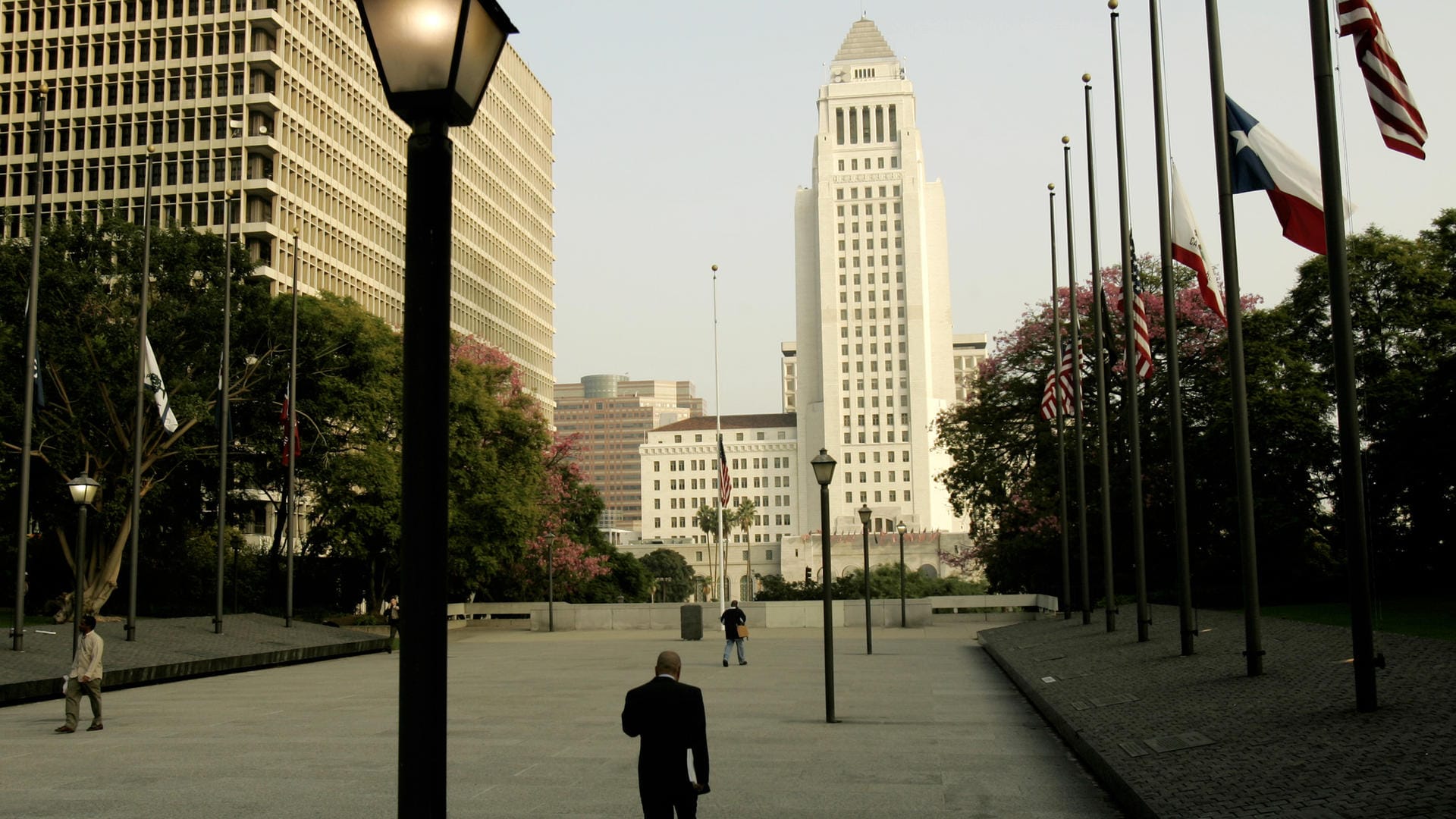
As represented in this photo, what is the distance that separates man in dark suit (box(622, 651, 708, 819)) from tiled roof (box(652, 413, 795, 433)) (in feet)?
600

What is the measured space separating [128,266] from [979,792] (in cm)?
3841

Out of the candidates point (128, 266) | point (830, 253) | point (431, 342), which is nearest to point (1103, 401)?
point (431, 342)

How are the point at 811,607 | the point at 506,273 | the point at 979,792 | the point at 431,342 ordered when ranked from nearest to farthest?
the point at 431,342 < the point at 979,792 < the point at 811,607 < the point at 506,273

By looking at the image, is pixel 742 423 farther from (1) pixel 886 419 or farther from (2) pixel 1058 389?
(2) pixel 1058 389

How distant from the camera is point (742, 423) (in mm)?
195875

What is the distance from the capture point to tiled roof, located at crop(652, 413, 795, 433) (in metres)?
194

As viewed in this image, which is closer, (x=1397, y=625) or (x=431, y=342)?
(x=431, y=342)

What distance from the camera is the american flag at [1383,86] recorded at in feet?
43.7

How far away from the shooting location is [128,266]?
43125mm

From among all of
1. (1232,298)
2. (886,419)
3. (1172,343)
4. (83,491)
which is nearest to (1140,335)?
(1172,343)

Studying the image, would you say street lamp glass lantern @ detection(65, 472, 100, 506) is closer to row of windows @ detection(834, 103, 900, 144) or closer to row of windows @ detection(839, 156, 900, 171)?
row of windows @ detection(839, 156, 900, 171)

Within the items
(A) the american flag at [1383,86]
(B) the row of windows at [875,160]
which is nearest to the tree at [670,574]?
(B) the row of windows at [875,160]

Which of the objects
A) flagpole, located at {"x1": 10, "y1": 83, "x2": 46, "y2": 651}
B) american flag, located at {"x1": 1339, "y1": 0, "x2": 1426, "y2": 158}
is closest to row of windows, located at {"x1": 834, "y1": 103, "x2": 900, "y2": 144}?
flagpole, located at {"x1": 10, "y1": 83, "x2": 46, "y2": 651}

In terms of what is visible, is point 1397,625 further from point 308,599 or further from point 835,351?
point 835,351
